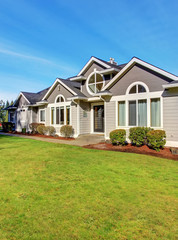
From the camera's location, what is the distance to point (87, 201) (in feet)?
12.0

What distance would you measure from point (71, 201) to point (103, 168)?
252cm

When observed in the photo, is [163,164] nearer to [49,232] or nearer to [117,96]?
[49,232]

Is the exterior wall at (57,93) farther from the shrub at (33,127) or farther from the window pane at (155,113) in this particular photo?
the window pane at (155,113)

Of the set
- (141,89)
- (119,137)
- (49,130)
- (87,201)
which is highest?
(141,89)

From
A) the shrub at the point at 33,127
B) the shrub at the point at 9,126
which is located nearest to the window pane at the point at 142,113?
the shrub at the point at 33,127

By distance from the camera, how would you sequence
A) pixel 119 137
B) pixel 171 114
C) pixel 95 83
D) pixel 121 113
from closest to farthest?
1. pixel 171 114
2. pixel 119 137
3. pixel 121 113
4. pixel 95 83

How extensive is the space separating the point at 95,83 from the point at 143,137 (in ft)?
22.3

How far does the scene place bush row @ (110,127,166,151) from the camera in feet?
30.0

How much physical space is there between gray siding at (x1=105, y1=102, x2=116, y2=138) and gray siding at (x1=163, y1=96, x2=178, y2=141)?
10.8 feet

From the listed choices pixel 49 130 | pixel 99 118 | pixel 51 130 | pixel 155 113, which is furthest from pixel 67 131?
pixel 155 113

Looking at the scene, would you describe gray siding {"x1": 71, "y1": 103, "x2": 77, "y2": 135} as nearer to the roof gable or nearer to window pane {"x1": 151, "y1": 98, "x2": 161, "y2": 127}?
the roof gable

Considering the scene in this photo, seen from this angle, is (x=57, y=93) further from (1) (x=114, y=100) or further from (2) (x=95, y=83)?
(1) (x=114, y=100)

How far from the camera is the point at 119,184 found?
15.1 feet

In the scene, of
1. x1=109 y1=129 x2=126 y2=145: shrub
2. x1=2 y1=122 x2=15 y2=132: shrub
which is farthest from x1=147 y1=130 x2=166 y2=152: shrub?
x1=2 y1=122 x2=15 y2=132: shrub
